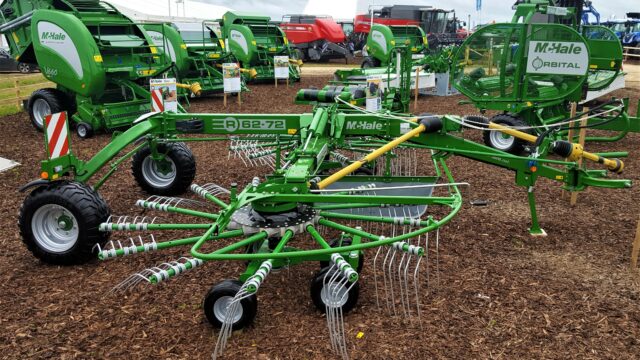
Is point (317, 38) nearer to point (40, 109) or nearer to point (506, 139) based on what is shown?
point (40, 109)

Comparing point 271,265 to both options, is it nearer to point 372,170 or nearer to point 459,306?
point 459,306

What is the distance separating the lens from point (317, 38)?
27.3 metres

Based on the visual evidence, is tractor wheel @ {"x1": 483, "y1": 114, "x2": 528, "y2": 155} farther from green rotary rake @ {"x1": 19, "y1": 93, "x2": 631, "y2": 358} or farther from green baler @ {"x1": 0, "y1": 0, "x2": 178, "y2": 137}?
green baler @ {"x1": 0, "y1": 0, "x2": 178, "y2": 137}

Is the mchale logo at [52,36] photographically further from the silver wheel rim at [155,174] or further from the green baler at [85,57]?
the silver wheel rim at [155,174]

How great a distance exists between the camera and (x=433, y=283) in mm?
4168

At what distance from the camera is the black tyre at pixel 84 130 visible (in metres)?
9.48

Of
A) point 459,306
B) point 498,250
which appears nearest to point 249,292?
point 459,306

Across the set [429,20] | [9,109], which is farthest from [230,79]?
[429,20]

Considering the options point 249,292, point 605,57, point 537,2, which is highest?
point 537,2

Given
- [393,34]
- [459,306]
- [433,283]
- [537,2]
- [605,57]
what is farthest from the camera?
[393,34]

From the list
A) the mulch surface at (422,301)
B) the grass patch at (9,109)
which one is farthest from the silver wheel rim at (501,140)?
the grass patch at (9,109)

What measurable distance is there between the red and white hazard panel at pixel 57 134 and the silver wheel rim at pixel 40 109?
20.2ft

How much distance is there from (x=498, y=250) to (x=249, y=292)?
2.59 m

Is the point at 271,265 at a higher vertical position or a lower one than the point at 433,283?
higher
